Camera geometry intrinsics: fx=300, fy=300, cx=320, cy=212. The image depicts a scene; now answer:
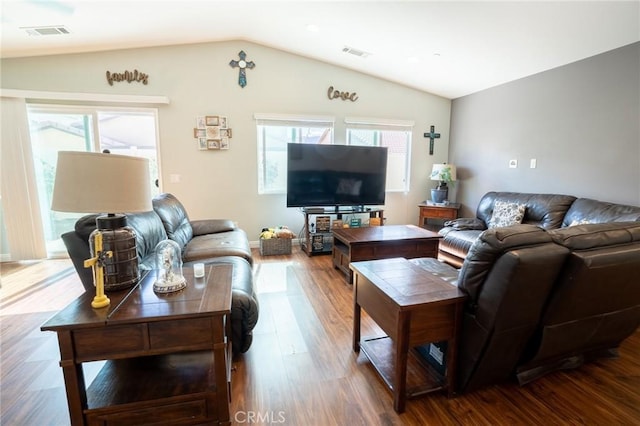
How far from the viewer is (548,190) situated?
3664 millimetres

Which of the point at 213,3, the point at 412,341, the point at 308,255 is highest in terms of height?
the point at 213,3

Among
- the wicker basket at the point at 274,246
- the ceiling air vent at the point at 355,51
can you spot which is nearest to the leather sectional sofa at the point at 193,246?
the wicker basket at the point at 274,246

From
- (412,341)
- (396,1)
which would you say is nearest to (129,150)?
(396,1)

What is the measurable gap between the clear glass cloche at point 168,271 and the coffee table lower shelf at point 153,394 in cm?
47

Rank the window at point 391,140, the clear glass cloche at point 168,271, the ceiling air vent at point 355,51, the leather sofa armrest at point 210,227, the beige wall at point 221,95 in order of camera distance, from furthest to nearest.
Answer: the window at point 391,140 → the ceiling air vent at point 355,51 → the beige wall at point 221,95 → the leather sofa armrest at point 210,227 → the clear glass cloche at point 168,271

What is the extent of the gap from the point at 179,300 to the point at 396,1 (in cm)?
301

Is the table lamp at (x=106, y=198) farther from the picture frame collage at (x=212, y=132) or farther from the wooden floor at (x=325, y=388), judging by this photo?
the picture frame collage at (x=212, y=132)

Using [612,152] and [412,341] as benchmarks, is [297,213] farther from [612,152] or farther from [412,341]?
[612,152]

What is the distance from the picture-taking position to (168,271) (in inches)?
61.1

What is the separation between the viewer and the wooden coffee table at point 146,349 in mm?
1221

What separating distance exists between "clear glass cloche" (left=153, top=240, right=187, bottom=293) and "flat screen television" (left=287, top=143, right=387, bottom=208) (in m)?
2.76

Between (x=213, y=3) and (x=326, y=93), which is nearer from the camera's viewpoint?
(x=213, y=3)

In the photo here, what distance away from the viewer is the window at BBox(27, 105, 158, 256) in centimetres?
390

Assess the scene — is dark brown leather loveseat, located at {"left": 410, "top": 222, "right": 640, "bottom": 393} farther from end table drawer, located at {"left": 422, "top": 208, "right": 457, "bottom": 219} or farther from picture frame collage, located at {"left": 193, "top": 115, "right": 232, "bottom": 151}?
picture frame collage, located at {"left": 193, "top": 115, "right": 232, "bottom": 151}
